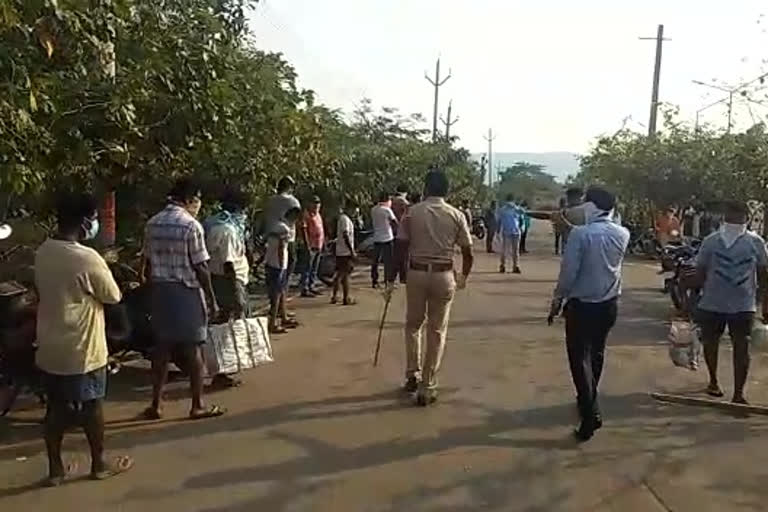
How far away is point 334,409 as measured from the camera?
853 cm

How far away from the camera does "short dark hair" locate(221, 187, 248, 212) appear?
9.67 metres

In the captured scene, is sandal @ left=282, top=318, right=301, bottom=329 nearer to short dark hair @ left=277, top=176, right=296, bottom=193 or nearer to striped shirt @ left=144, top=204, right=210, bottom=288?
short dark hair @ left=277, top=176, right=296, bottom=193

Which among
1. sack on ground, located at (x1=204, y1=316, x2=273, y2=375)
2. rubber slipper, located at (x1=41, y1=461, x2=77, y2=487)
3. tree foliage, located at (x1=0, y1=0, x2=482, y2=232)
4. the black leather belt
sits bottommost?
rubber slipper, located at (x1=41, y1=461, x2=77, y2=487)

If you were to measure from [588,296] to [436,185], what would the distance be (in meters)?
1.66

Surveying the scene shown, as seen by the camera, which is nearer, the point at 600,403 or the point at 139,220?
the point at 600,403

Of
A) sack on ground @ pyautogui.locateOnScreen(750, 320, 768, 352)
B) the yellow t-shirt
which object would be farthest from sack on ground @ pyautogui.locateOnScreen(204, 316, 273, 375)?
sack on ground @ pyautogui.locateOnScreen(750, 320, 768, 352)

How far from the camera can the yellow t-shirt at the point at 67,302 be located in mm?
6223

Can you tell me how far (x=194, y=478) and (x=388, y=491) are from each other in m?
1.19

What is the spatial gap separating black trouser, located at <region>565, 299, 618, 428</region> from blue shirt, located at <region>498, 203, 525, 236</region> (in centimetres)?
1480

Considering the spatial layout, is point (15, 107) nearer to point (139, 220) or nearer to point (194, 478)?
point (194, 478)

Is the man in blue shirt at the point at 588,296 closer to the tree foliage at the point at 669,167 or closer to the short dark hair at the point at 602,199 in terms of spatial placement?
the short dark hair at the point at 602,199

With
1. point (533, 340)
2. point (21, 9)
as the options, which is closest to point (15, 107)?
point (21, 9)

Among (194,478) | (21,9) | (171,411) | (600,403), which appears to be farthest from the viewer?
(600,403)

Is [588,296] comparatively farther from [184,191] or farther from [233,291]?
[233,291]
